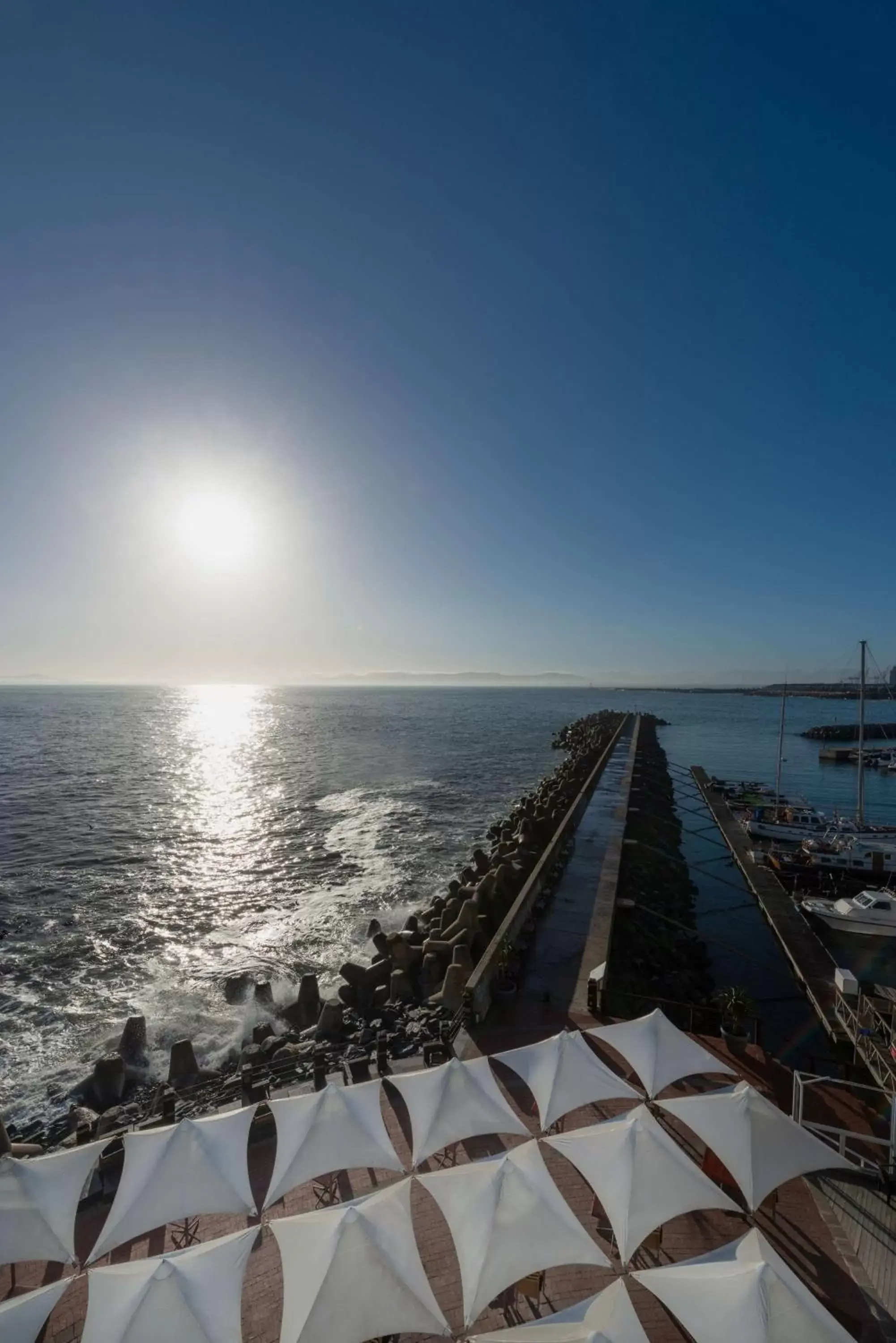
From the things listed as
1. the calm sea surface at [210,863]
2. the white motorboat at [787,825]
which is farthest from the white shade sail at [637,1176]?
the white motorboat at [787,825]

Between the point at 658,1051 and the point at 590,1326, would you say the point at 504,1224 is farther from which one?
the point at 658,1051

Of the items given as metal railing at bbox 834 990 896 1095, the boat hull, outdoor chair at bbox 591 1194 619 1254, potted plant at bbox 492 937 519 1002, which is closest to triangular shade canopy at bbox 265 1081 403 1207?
outdoor chair at bbox 591 1194 619 1254

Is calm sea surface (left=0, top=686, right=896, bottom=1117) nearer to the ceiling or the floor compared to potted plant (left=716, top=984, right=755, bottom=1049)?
nearer to the floor

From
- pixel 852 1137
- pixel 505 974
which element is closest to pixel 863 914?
pixel 505 974

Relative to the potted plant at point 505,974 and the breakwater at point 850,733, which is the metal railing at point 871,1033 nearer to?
the potted plant at point 505,974

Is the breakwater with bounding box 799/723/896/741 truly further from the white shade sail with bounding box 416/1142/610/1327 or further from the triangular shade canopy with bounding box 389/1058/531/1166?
the white shade sail with bounding box 416/1142/610/1327

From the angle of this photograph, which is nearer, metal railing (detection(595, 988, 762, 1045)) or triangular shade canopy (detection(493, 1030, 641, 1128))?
triangular shade canopy (detection(493, 1030, 641, 1128))

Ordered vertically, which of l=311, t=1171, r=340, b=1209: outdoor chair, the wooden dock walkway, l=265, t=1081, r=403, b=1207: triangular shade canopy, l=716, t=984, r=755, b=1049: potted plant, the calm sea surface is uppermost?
l=265, t=1081, r=403, b=1207: triangular shade canopy
